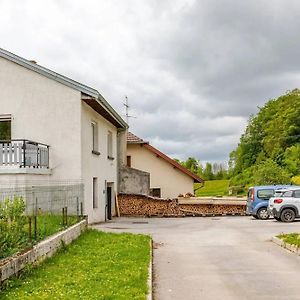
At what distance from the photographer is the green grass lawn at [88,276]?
308 inches

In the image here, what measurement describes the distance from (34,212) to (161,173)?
28.9 meters

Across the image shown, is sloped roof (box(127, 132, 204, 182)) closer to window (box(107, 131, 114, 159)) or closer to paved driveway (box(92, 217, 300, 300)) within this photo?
window (box(107, 131, 114, 159))

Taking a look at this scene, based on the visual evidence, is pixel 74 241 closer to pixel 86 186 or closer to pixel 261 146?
pixel 86 186

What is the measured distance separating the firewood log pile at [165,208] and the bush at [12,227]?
21.6 m

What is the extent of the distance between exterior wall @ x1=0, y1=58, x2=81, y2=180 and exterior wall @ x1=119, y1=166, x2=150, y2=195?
1209 cm

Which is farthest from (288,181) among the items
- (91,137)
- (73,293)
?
(73,293)

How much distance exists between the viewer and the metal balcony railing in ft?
64.4

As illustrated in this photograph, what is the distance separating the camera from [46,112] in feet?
72.3

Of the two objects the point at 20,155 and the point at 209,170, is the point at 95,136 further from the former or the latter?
the point at 209,170

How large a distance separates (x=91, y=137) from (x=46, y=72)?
12.7 feet

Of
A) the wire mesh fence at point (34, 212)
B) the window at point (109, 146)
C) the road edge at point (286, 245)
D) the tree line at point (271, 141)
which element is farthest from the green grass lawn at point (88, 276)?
the tree line at point (271, 141)

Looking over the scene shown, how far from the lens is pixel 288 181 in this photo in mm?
42844

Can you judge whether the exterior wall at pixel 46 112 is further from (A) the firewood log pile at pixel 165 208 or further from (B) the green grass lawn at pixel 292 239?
(A) the firewood log pile at pixel 165 208

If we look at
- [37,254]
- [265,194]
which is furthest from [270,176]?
[37,254]
